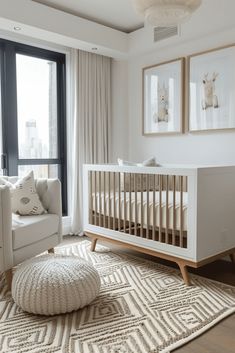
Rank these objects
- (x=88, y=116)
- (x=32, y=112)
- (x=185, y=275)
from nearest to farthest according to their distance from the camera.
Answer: (x=185, y=275) < (x=32, y=112) < (x=88, y=116)

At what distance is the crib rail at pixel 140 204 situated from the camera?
8.20 feet

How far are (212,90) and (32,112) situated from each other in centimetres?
201

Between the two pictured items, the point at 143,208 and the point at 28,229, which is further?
the point at 143,208

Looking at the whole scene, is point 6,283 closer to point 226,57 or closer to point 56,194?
point 56,194

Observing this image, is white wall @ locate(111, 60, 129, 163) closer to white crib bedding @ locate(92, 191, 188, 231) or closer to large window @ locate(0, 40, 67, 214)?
large window @ locate(0, 40, 67, 214)

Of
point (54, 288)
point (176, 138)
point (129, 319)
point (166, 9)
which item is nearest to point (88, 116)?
point (176, 138)

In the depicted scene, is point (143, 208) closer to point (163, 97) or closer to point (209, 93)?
point (209, 93)

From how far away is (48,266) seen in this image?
201 cm

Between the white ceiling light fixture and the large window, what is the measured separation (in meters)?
2.00

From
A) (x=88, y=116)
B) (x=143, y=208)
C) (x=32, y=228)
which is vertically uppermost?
(x=88, y=116)

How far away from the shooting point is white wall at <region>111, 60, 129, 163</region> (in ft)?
13.4

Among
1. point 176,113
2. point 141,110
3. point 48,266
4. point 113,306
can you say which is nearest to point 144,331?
point 113,306

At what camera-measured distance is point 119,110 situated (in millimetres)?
4145

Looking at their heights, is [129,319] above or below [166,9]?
below
